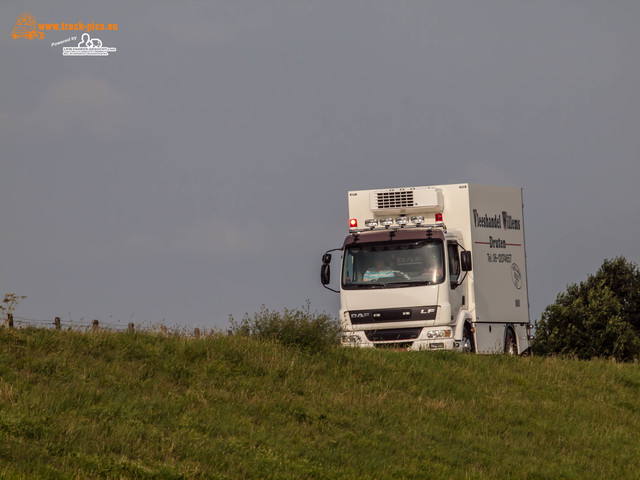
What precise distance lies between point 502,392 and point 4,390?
393 inches

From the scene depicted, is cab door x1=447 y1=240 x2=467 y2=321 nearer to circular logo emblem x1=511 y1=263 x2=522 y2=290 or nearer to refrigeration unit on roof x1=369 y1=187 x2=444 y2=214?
refrigeration unit on roof x1=369 y1=187 x2=444 y2=214

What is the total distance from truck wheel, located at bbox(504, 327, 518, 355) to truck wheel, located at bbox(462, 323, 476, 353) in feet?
8.48

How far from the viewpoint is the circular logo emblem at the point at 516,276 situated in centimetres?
2661

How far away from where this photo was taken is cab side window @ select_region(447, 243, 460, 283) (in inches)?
887

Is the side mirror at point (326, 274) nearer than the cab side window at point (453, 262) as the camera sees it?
No

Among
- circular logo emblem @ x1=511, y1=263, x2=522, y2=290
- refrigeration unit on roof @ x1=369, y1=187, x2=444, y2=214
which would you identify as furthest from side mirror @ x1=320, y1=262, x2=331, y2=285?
circular logo emblem @ x1=511, y1=263, x2=522, y2=290

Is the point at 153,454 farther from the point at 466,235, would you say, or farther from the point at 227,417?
the point at 466,235

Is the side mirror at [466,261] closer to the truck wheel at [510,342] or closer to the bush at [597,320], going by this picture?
the truck wheel at [510,342]

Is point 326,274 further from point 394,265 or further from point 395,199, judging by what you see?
point 395,199

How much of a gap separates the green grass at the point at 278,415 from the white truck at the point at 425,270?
2596 mm

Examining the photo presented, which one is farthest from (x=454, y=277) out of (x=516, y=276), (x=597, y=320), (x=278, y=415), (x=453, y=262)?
(x=597, y=320)

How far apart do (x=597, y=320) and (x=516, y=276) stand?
54.4 ft

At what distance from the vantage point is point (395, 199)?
2409 cm

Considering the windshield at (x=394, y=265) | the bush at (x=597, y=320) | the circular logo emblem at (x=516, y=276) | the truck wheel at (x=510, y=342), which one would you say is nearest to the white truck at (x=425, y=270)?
the windshield at (x=394, y=265)
